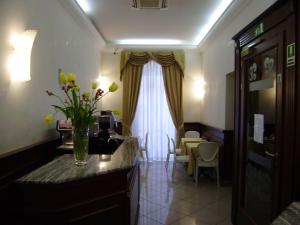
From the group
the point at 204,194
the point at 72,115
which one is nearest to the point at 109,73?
the point at 204,194

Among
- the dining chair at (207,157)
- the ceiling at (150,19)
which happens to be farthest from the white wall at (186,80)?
the dining chair at (207,157)

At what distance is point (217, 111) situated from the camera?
17.3 ft

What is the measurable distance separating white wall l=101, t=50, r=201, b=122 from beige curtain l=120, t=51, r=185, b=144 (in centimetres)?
20

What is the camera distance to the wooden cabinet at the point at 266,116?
1808 mm

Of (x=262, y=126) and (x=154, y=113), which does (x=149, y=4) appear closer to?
(x=262, y=126)

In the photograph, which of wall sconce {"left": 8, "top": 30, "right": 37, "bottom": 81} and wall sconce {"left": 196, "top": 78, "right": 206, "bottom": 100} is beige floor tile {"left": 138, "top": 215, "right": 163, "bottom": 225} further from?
wall sconce {"left": 196, "top": 78, "right": 206, "bottom": 100}

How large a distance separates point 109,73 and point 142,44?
1177 millimetres

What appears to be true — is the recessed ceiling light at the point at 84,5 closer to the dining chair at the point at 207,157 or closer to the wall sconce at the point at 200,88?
the dining chair at the point at 207,157

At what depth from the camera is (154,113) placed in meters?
6.67

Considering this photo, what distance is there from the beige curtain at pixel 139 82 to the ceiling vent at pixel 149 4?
2.58 meters

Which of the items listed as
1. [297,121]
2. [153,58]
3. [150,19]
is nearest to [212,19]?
[150,19]

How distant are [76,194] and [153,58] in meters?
5.20

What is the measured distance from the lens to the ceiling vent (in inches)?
147

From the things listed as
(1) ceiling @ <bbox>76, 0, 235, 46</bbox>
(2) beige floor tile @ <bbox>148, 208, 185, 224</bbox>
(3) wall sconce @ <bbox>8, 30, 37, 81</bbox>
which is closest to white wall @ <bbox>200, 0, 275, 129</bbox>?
(1) ceiling @ <bbox>76, 0, 235, 46</bbox>
